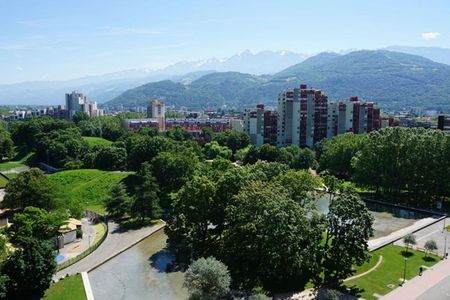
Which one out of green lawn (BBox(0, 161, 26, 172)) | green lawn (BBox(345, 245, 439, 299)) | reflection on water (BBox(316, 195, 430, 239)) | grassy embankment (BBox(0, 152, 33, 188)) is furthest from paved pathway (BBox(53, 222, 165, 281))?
green lawn (BBox(0, 161, 26, 172))

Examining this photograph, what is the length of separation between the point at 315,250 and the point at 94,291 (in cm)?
1442

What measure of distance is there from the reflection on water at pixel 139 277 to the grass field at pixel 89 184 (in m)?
15.8

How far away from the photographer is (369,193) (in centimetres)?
5331

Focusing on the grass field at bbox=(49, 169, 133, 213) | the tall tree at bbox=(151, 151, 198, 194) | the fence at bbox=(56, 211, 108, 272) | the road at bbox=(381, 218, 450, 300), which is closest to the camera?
the road at bbox=(381, 218, 450, 300)

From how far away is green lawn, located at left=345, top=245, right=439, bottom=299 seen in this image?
26.3 metres

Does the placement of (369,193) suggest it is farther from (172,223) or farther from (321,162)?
(172,223)

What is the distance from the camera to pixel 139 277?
29.6 metres

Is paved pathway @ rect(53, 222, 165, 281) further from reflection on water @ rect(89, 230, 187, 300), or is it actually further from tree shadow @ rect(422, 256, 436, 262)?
tree shadow @ rect(422, 256, 436, 262)

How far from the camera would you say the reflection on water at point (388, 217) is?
38.7 metres

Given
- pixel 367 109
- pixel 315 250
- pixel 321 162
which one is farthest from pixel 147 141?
pixel 367 109

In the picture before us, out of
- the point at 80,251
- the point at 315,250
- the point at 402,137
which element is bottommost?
the point at 80,251

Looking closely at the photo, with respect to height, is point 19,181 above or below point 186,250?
above

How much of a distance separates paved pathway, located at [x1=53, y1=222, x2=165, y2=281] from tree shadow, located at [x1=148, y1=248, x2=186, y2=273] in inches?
125

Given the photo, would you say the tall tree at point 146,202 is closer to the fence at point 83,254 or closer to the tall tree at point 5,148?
the fence at point 83,254
